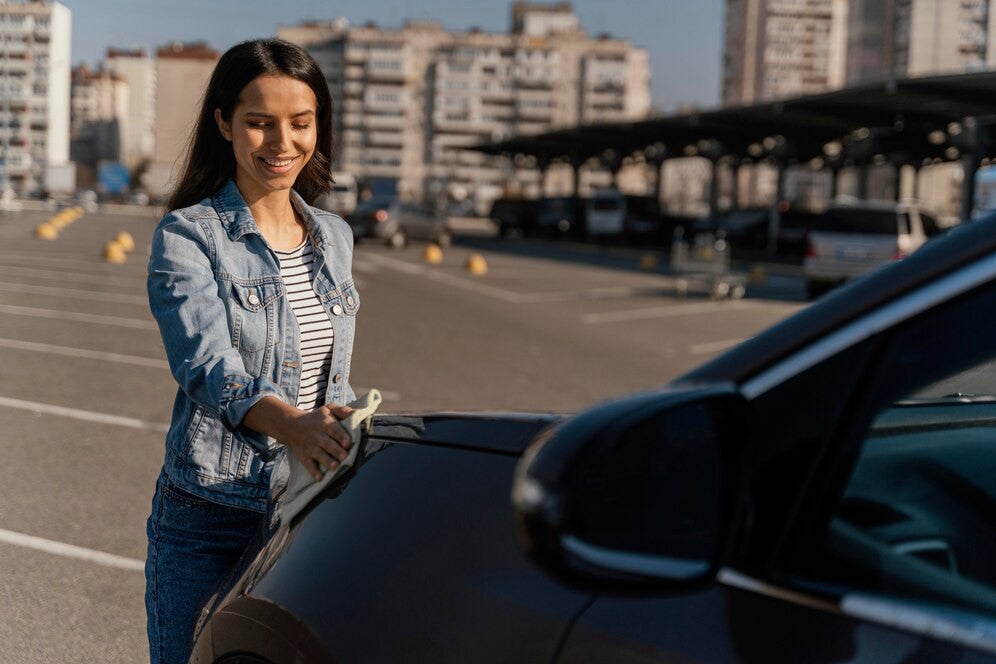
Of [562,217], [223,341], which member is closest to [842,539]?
[223,341]

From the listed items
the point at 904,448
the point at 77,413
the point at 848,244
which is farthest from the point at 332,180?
the point at 848,244

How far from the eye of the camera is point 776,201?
49531 mm

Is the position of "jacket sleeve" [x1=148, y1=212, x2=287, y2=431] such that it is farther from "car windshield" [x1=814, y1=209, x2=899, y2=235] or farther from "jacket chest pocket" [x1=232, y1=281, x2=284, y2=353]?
"car windshield" [x1=814, y1=209, x2=899, y2=235]

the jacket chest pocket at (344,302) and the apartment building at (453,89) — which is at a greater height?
the apartment building at (453,89)

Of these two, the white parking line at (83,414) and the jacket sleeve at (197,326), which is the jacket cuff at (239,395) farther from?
the white parking line at (83,414)

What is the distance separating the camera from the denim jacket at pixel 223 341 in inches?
98.3

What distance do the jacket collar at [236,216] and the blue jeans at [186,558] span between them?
0.52 metres

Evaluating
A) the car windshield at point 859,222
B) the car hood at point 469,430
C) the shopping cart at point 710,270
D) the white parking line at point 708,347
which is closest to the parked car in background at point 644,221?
the car windshield at point 859,222

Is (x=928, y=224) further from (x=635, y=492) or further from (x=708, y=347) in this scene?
(x=635, y=492)

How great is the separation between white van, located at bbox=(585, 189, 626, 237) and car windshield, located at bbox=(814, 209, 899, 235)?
1224 inches

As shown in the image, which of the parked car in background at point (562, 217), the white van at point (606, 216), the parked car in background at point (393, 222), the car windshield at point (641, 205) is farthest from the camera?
the parked car in background at point (562, 217)

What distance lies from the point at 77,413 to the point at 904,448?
8241mm

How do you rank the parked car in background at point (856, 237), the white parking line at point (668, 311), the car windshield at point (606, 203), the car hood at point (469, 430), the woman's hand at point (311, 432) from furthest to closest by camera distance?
the car windshield at point (606, 203), the parked car in background at point (856, 237), the white parking line at point (668, 311), the woman's hand at point (311, 432), the car hood at point (469, 430)

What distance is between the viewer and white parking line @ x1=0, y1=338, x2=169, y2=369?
12352 millimetres
